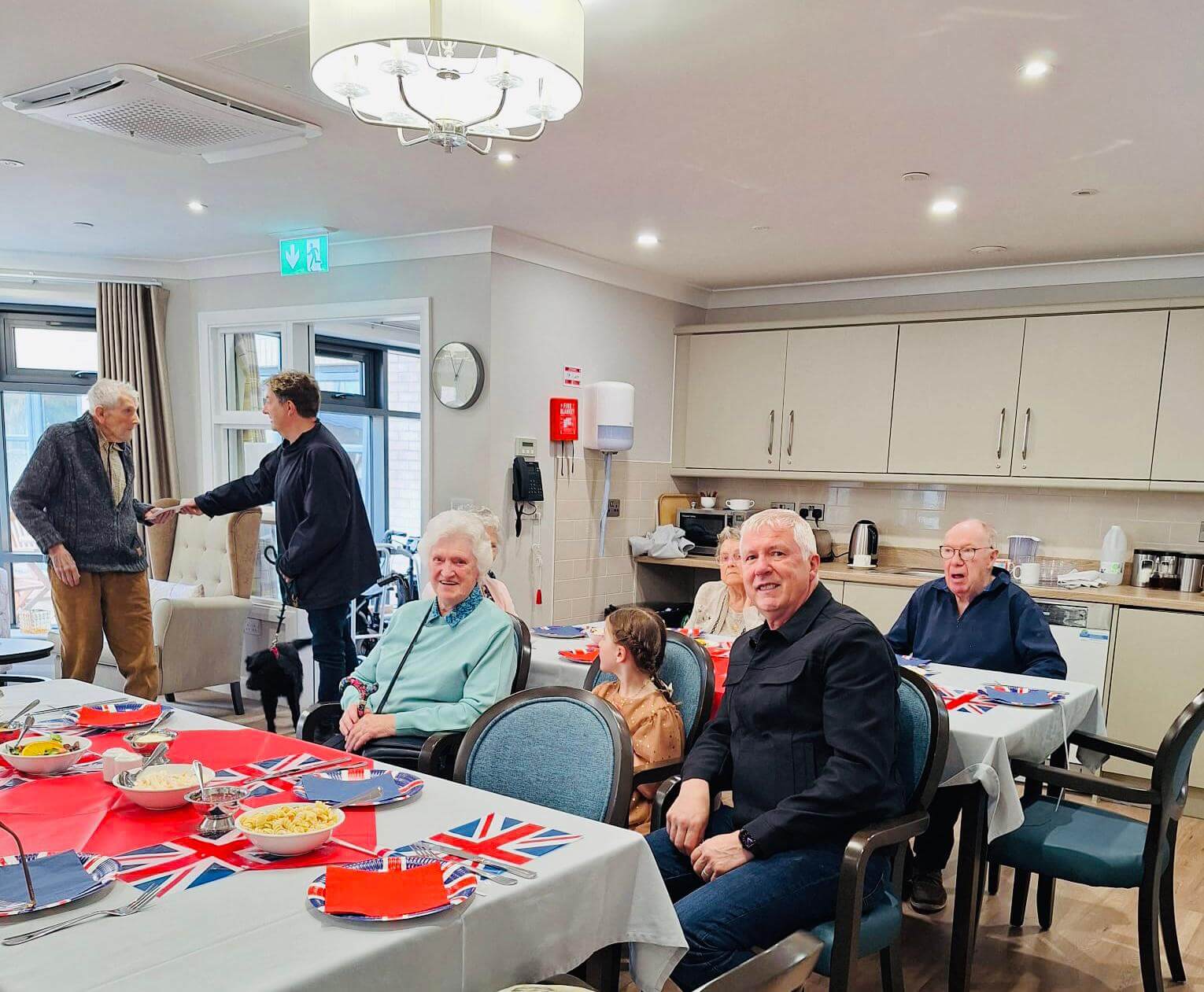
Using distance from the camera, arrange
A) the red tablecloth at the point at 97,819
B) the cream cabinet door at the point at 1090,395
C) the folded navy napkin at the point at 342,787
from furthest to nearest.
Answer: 1. the cream cabinet door at the point at 1090,395
2. the folded navy napkin at the point at 342,787
3. the red tablecloth at the point at 97,819

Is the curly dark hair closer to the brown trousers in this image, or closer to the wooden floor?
the brown trousers

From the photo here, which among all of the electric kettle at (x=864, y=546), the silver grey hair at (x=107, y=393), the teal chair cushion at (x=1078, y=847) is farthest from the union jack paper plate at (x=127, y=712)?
the electric kettle at (x=864, y=546)

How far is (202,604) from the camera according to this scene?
15.8 ft

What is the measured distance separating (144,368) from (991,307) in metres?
4.78

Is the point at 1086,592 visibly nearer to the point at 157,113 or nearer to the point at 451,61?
the point at 451,61

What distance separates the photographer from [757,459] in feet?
18.5

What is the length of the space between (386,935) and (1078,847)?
1895mm

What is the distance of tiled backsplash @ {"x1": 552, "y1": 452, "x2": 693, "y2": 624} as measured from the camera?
5086mm

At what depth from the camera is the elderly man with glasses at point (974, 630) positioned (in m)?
3.10

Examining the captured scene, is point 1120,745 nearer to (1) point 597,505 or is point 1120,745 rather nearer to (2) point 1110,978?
(2) point 1110,978

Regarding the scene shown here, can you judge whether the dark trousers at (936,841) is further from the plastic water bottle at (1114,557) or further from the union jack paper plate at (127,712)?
the plastic water bottle at (1114,557)

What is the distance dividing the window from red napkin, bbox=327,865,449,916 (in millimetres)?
5458

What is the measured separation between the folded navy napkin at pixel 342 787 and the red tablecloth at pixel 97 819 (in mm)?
37

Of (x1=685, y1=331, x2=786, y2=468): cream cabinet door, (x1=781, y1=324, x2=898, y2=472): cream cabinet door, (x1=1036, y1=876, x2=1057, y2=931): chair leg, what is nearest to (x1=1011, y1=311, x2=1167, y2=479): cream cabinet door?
(x1=781, y1=324, x2=898, y2=472): cream cabinet door
